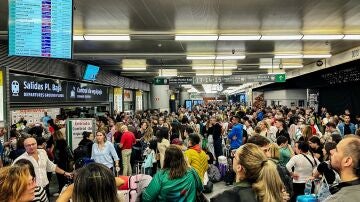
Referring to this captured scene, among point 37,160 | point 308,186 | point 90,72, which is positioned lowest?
point 308,186

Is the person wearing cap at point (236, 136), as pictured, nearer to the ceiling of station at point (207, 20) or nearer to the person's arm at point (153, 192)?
the ceiling of station at point (207, 20)

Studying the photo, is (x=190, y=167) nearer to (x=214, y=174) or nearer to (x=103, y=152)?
(x=103, y=152)

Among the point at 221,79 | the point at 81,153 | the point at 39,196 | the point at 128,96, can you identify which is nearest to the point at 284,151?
the point at 39,196

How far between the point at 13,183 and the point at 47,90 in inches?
428

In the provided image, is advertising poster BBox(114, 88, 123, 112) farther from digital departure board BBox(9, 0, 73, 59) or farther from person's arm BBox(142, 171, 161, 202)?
person's arm BBox(142, 171, 161, 202)

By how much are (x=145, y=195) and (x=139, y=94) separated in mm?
26977

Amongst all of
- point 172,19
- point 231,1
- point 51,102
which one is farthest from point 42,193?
point 51,102

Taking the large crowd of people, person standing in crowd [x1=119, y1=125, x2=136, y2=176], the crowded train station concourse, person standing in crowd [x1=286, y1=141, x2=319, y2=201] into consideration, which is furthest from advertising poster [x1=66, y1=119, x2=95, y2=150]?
person standing in crowd [x1=286, y1=141, x2=319, y2=201]

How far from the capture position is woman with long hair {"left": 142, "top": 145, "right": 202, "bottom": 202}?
12.0 ft

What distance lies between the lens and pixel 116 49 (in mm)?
13641

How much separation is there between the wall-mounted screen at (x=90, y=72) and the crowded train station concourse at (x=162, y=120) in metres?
0.05

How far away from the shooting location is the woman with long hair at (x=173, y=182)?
3.67 metres

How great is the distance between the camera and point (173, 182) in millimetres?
3721

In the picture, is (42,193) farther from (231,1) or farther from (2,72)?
(2,72)
